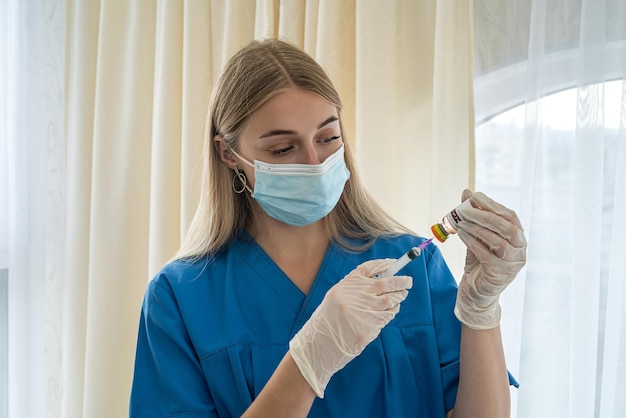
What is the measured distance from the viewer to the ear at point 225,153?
4.61ft

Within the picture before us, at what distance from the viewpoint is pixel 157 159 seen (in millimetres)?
1957

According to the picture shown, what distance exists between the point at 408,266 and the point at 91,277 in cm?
118

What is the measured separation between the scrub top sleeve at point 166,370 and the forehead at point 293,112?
0.42m

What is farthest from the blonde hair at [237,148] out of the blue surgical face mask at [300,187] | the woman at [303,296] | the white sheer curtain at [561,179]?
the white sheer curtain at [561,179]

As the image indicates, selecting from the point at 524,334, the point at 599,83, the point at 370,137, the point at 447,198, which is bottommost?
the point at 524,334

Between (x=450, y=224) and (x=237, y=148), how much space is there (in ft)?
1.62

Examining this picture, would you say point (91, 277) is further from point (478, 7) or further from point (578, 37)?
point (578, 37)

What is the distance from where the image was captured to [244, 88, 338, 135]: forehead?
1.27 metres

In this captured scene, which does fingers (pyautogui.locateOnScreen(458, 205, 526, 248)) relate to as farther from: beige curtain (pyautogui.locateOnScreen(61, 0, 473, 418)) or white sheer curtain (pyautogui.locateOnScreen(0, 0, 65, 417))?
white sheer curtain (pyautogui.locateOnScreen(0, 0, 65, 417))

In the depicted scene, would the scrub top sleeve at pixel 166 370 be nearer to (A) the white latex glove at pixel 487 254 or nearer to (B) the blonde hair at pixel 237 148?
(B) the blonde hair at pixel 237 148

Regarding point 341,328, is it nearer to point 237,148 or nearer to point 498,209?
point 498,209

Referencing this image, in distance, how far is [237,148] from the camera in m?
1.37

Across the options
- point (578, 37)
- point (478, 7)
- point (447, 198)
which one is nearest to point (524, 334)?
point (447, 198)

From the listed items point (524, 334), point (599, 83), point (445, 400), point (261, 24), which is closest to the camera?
point (445, 400)
